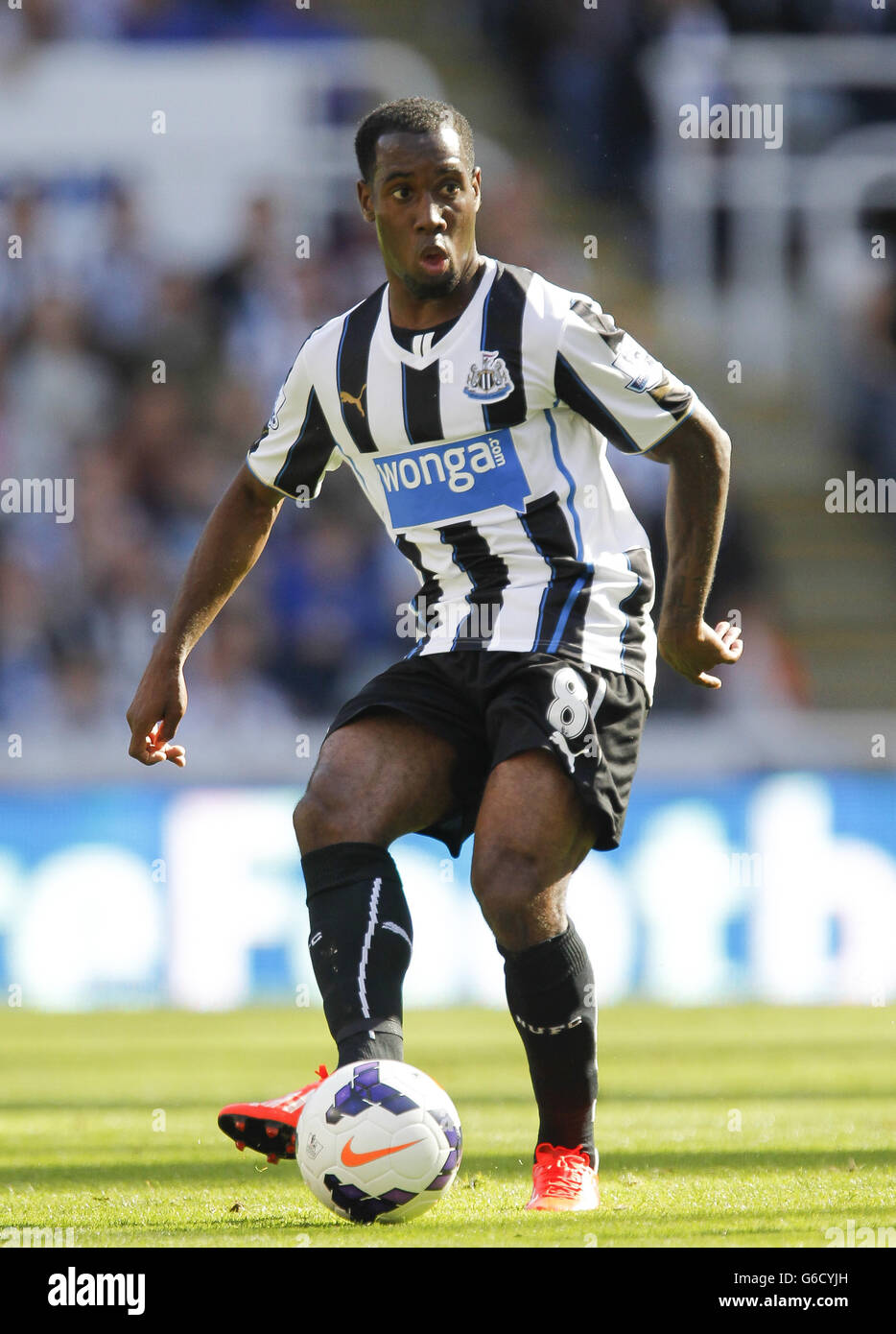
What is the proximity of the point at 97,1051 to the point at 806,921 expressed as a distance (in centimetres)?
352

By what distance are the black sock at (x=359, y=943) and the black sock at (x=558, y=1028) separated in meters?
0.22

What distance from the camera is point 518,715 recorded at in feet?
12.6

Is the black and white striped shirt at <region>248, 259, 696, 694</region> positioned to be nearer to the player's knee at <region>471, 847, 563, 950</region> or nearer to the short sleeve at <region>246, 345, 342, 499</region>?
the short sleeve at <region>246, 345, 342, 499</region>

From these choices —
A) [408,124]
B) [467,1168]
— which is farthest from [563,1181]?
[408,124]

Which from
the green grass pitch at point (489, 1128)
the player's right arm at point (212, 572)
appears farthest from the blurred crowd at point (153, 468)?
the player's right arm at point (212, 572)

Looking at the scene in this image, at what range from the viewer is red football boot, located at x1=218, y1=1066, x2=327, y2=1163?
406 centimetres

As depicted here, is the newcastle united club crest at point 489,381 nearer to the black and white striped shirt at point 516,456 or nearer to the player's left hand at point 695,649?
the black and white striped shirt at point 516,456

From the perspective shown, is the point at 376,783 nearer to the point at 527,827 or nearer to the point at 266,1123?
the point at 527,827

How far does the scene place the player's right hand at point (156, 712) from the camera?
4258mm

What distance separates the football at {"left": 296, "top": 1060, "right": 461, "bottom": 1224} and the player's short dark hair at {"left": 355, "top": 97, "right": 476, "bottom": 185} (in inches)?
69.3

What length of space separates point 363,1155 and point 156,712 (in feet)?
3.72

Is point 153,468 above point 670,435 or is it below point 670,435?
Answer: above

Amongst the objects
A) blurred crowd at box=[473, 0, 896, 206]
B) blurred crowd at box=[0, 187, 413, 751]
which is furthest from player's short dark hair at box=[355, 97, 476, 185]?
blurred crowd at box=[473, 0, 896, 206]
